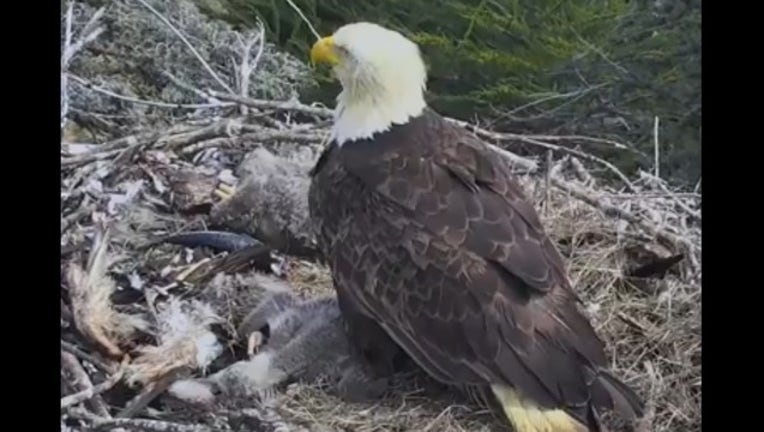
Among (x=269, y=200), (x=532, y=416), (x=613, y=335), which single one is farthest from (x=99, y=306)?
(x=613, y=335)

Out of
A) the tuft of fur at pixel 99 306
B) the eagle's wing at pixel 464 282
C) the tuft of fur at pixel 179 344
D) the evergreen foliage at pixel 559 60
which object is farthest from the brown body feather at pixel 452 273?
the tuft of fur at pixel 99 306

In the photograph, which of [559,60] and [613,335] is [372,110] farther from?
[613,335]

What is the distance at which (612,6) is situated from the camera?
2.96 meters

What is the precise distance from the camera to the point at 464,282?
2719 millimetres

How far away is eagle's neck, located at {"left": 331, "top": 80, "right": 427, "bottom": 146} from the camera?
111 inches

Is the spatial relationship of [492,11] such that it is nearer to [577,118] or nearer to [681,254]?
[577,118]

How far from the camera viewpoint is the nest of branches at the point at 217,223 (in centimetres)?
286

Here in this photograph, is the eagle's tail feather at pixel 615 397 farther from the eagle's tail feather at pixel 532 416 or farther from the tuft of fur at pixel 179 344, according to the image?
the tuft of fur at pixel 179 344

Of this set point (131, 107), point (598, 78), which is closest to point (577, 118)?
point (598, 78)

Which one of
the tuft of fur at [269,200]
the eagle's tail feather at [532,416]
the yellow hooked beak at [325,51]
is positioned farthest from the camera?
the tuft of fur at [269,200]

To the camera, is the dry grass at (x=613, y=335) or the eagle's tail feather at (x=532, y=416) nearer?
the eagle's tail feather at (x=532, y=416)

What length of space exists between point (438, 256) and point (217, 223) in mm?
427

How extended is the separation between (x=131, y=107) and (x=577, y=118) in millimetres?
791

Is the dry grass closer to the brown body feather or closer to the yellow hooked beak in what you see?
the brown body feather
